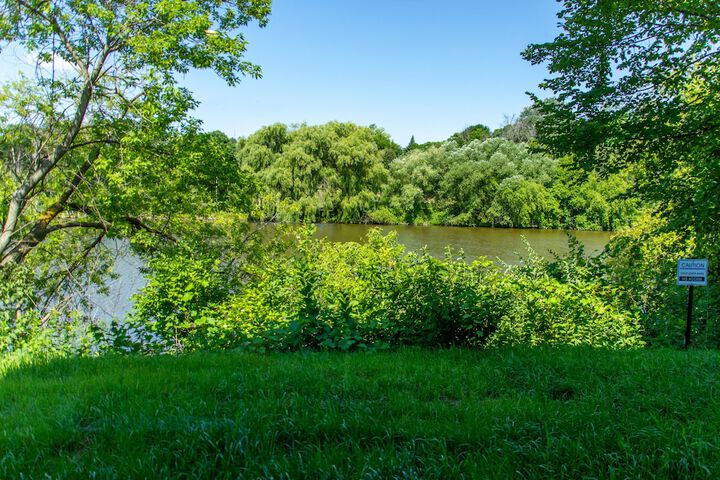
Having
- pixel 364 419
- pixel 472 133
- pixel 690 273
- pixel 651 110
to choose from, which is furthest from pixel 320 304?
pixel 472 133

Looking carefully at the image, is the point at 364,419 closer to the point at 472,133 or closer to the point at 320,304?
the point at 320,304

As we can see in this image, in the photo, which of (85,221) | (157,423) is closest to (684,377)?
(157,423)

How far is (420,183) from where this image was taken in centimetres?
4569

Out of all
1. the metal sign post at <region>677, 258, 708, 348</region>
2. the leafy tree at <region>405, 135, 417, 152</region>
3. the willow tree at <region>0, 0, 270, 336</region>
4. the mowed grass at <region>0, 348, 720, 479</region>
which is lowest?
the mowed grass at <region>0, 348, 720, 479</region>

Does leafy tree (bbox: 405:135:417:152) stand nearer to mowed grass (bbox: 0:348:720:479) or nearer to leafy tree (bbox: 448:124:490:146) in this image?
leafy tree (bbox: 448:124:490:146)

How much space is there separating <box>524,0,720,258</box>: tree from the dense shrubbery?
2.07 metres

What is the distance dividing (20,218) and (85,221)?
3.79 feet

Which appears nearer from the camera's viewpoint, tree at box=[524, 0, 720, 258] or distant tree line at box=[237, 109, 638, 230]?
tree at box=[524, 0, 720, 258]

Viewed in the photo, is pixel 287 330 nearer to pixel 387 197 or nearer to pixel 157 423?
pixel 157 423

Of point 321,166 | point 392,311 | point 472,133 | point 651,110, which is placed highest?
point 472,133

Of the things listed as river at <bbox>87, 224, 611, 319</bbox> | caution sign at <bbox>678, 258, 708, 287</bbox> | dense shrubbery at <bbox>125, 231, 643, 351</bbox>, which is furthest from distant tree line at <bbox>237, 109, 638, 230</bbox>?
caution sign at <bbox>678, 258, 708, 287</bbox>

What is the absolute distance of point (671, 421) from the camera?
291 centimetres

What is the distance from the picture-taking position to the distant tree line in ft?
100

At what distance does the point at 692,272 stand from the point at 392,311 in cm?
387
